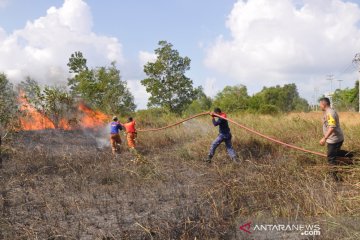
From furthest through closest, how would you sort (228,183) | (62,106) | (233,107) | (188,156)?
(233,107), (62,106), (188,156), (228,183)

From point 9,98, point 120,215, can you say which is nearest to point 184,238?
point 120,215

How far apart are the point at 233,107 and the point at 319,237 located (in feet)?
76.8

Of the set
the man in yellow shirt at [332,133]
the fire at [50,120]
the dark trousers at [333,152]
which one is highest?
the fire at [50,120]

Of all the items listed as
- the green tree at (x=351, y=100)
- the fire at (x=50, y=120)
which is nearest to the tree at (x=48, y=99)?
the fire at (x=50, y=120)

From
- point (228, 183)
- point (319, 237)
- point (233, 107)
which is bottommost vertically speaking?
point (319, 237)

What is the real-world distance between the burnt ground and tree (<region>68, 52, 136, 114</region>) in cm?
1218

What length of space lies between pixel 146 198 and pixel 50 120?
43.2ft

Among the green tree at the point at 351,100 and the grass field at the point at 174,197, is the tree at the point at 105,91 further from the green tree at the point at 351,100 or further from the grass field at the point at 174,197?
the green tree at the point at 351,100

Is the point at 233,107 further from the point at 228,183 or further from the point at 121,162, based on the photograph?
the point at 228,183

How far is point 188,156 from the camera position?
33.0 feet

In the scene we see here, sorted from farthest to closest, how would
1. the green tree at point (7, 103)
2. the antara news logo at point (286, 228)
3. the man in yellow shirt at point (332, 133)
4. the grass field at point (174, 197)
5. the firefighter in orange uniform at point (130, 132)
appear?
1. the green tree at point (7, 103)
2. the firefighter in orange uniform at point (130, 132)
3. the man in yellow shirt at point (332, 133)
4. the grass field at point (174, 197)
5. the antara news logo at point (286, 228)

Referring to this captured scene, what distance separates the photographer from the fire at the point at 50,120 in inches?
675

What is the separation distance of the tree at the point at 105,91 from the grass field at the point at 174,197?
38.2 ft

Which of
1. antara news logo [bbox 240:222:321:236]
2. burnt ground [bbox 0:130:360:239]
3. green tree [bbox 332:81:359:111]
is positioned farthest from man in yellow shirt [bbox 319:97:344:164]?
green tree [bbox 332:81:359:111]
